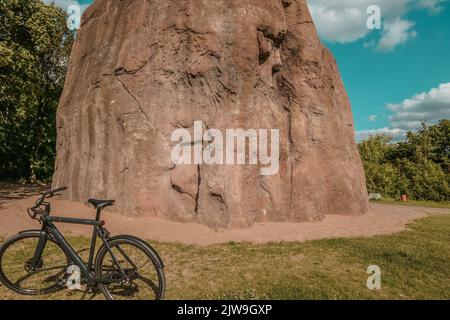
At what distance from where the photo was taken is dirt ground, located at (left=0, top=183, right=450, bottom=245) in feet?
26.2

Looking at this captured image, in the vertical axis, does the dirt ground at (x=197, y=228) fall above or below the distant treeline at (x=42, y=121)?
below

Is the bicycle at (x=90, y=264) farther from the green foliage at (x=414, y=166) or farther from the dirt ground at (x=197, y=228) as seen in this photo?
the green foliage at (x=414, y=166)

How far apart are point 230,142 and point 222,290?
192 inches

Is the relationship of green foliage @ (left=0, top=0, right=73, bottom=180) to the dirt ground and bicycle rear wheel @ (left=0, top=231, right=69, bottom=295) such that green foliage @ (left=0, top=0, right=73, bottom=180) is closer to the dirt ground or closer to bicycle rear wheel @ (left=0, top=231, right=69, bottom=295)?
the dirt ground

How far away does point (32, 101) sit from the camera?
15.8 meters

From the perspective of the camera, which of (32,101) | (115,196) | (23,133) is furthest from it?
(23,133)

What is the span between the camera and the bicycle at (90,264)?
3.84m

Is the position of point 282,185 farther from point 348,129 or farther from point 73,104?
point 73,104

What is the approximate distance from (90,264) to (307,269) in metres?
3.44

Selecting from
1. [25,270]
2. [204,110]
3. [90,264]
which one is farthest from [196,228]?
[90,264]

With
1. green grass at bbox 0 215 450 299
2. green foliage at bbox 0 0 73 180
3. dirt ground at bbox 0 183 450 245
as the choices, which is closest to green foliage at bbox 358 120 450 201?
dirt ground at bbox 0 183 450 245

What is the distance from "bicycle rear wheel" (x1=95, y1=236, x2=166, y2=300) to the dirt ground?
346 centimetres

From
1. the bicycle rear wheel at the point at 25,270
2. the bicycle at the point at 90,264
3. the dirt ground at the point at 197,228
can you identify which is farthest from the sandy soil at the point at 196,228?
the bicycle at the point at 90,264
